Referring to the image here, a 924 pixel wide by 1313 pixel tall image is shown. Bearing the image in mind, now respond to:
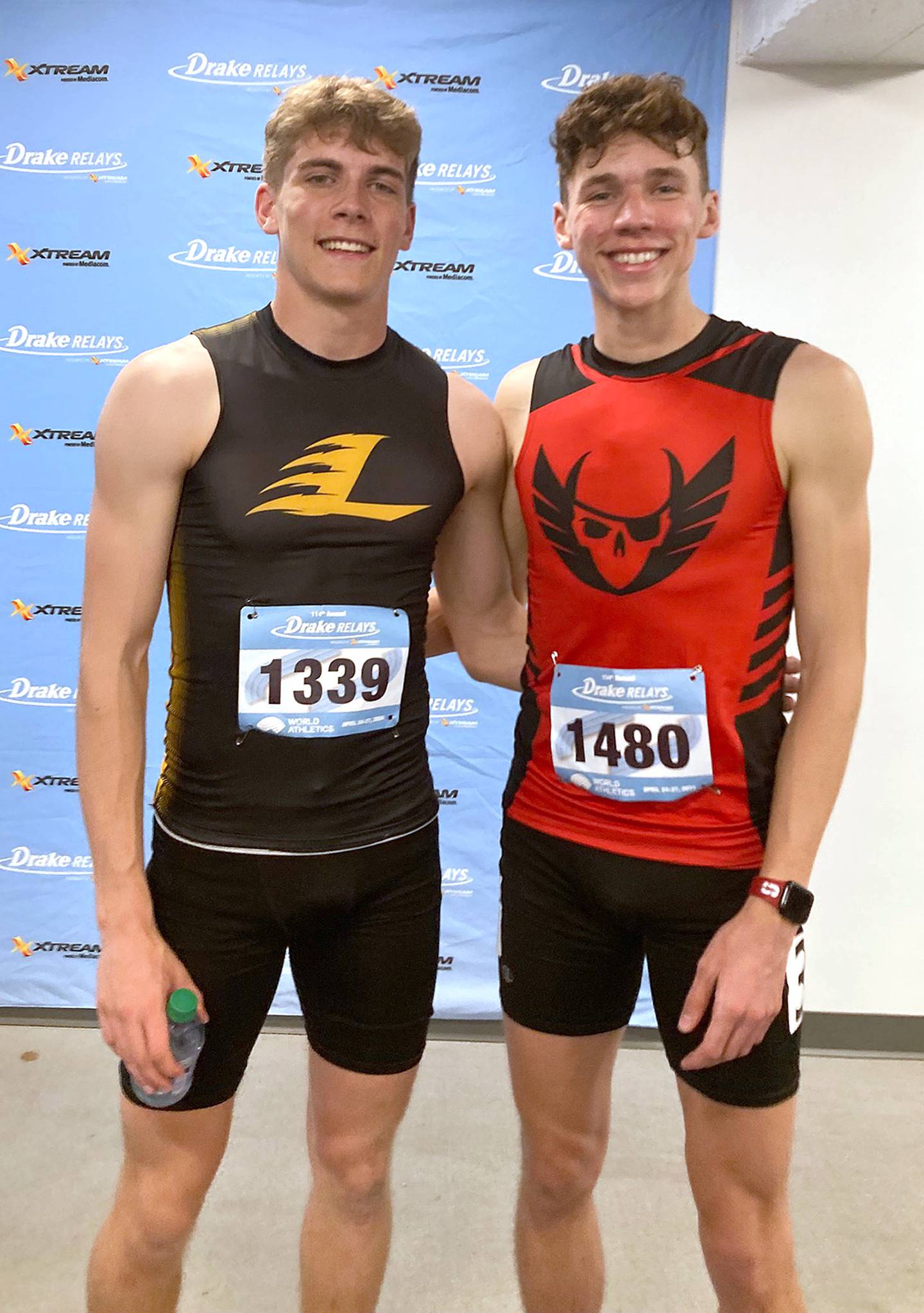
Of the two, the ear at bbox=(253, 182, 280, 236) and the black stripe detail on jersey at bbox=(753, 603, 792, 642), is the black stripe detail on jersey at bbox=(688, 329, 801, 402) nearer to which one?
the black stripe detail on jersey at bbox=(753, 603, 792, 642)

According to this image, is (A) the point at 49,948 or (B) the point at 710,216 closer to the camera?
(B) the point at 710,216

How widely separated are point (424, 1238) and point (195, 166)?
2.62 metres

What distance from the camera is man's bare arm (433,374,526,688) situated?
1.55m

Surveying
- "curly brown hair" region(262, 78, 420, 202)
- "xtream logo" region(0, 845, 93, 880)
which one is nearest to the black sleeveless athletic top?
"curly brown hair" region(262, 78, 420, 202)

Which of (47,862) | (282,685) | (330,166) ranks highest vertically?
(330,166)

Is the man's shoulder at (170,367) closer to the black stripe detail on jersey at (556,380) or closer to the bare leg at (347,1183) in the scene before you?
the black stripe detail on jersey at (556,380)

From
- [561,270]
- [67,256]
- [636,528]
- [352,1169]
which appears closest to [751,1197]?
[352,1169]

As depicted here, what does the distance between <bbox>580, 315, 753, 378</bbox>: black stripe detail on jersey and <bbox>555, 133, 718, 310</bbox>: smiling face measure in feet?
0.24

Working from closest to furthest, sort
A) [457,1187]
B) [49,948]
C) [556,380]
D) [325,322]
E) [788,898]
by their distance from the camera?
[788,898] < [325,322] < [556,380] < [457,1187] < [49,948]

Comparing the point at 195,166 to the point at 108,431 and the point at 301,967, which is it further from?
the point at 301,967

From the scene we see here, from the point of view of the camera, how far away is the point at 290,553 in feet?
4.62

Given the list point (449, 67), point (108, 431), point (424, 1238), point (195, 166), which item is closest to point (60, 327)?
point (195, 166)

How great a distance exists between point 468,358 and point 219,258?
71 centimetres

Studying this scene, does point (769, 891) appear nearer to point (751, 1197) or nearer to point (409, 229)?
point (751, 1197)
